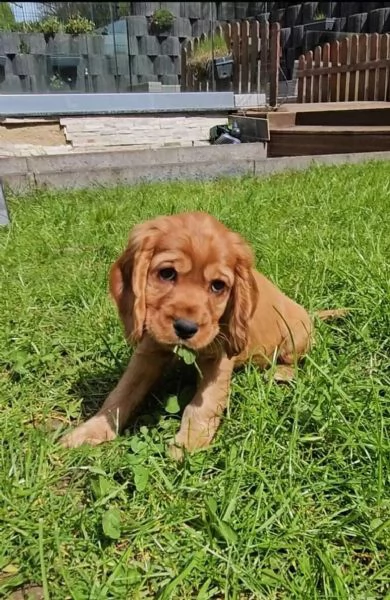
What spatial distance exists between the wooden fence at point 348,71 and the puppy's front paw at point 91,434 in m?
10.4

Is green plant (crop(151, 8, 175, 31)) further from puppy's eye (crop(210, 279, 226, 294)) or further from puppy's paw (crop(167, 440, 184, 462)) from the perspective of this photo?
puppy's paw (crop(167, 440, 184, 462))

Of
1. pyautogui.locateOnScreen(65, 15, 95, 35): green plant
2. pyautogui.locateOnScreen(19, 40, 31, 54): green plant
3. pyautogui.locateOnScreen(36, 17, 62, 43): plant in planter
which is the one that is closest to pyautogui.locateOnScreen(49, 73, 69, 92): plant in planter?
pyautogui.locateOnScreen(19, 40, 31, 54): green plant

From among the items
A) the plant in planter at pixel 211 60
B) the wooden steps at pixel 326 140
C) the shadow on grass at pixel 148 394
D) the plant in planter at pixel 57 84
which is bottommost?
the shadow on grass at pixel 148 394

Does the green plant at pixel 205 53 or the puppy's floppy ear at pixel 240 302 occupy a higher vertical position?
the green plant at pixel 205 53

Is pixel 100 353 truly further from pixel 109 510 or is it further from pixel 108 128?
pixel 108 128

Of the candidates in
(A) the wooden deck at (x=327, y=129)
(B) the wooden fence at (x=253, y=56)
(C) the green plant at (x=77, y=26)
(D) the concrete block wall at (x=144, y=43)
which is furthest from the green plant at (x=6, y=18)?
(A) the wooden deck at (x=327, y=129)

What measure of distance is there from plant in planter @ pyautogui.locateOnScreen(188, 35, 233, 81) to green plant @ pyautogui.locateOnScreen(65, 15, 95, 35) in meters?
2.58

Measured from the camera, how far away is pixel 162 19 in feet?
56.4

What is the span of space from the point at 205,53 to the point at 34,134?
6.15m

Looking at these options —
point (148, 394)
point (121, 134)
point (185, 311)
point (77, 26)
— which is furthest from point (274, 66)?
point (185, 311)

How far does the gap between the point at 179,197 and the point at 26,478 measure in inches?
159

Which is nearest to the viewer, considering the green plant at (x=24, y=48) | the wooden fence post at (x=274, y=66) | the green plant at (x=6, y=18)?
the wooden fence post at (x=274, y=66)

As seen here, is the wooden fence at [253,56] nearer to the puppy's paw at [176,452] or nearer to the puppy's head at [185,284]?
the puppy's head at [185,284]

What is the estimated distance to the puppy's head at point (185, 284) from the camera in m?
1.87
